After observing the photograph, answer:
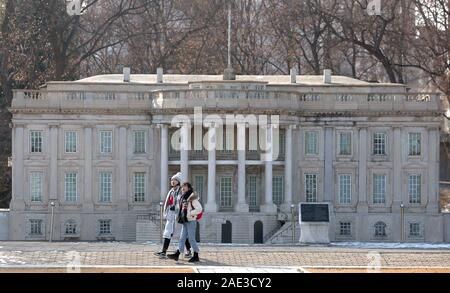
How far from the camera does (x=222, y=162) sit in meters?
68.9

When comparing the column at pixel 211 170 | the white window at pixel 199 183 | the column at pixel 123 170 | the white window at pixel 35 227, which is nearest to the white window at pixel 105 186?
the column at pixel 123 170

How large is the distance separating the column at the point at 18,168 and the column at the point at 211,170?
9029 millimetres

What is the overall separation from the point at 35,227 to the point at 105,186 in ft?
12.8

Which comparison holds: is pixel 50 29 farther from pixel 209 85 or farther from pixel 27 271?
pixel 27 271

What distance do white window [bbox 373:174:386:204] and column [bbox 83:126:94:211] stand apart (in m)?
13.7

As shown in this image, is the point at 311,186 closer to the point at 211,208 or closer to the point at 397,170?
the point at 397,170

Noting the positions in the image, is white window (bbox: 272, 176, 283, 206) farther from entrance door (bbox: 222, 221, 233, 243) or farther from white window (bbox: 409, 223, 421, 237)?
white window (bbox: 409, 223, 421, 237)

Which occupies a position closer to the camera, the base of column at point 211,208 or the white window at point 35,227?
the base of column at point 211,208

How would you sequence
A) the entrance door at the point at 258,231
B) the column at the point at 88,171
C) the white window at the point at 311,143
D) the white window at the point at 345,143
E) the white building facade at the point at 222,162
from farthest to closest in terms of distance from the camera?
the white window at the point at 311,143 → the white window at the point at 345,143 → the column at the point at 88,171 → the white building facade at the point at 222,162 → the entrance door at the point at 258,231

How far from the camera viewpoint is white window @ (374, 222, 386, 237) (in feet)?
230

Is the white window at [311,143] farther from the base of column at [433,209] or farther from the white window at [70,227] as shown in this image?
the white window at [70,227]

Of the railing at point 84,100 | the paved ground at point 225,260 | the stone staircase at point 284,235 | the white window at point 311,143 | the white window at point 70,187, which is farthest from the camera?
the white window at point 311,143

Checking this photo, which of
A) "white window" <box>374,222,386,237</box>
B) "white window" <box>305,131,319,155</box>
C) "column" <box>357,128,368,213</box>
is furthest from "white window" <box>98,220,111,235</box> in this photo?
"white window" <box>374,222,386,237</box>

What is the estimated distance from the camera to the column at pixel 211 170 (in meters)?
68.1
